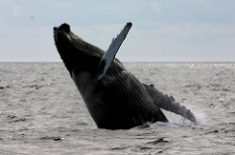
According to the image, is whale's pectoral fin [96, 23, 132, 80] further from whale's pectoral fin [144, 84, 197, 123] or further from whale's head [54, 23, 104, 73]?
whale's pectoral fin [144, 84, 197, 123]

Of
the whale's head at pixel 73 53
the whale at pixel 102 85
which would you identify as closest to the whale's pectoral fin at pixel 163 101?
the whale at pixel 102 85

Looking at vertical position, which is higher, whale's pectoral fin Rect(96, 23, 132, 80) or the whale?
whale's pectoral fin Rect(96, 23, 132, 80)

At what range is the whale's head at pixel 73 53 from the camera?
30.2 ft

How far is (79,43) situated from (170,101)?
7.73 feet

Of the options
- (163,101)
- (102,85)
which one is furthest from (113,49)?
(163,101)

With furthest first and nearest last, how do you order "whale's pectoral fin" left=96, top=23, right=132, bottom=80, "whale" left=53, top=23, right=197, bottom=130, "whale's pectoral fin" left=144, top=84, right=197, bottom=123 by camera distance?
1. "whale's pectoral fin" left=144, top=84, right=197, bottom=123
2. "whale" left=53, top=23, right=197, bottom=130
3. "whale's pectoral fin" left=96, top=23, right=132, bottom=80

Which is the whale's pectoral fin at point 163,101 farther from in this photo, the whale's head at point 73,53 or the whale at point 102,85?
the whale's head at point 73,53

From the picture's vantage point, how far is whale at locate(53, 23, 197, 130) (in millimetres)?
9148

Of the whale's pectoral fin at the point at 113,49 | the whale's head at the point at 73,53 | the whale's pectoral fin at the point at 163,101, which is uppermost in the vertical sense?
the whale's pectoral fin at the point at 113,49

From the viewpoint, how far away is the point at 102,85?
30.0 ft

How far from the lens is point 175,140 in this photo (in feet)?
27.6

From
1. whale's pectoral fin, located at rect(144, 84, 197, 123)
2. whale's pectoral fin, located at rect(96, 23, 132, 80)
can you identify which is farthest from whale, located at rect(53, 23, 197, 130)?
whale's pectoral fin, located at rect(144, 84, 197, 123)

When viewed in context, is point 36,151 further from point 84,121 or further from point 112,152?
point 84,121

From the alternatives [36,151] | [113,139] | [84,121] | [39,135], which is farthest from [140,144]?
[84,121]
